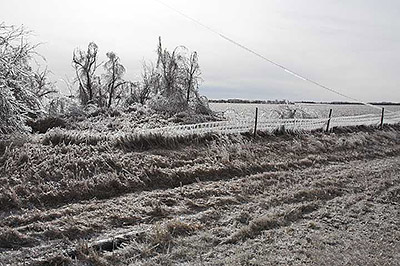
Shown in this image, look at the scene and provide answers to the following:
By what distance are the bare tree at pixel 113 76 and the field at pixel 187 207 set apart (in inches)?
1273

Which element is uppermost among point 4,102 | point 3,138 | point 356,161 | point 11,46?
point 11,46

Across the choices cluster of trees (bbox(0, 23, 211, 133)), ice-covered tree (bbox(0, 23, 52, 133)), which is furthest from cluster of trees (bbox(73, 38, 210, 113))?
ice-covered tree (bbox(0, 23, 52, 133))

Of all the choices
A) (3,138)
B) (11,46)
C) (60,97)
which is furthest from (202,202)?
(60,97)

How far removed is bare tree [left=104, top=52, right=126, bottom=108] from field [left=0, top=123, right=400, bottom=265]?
32.3 metres

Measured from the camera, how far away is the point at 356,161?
37.6 feet

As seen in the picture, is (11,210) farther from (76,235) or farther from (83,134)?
(83,134)

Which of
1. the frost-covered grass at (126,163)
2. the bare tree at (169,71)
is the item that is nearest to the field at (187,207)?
the frost-covered grass at (126,163)

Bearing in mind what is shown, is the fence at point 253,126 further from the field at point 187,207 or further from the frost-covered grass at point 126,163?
the field at point 187,207

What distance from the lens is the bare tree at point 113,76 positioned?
133ft

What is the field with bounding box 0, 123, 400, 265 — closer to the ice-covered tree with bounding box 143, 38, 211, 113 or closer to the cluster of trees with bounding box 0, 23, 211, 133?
the cluster of trees with bounding box 0, 23, 211, 133

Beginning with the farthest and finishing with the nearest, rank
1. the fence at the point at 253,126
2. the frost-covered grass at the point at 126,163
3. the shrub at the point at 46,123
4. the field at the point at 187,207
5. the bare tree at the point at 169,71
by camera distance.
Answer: the bare tree at the point at 169,71 → the shrub at the point at 46,123 → the fence at the point at 253,126 → the frost-covered grass at the point at 126,163 → the field at the point at 187,207

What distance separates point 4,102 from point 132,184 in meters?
4.21

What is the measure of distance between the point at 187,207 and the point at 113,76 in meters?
36.7

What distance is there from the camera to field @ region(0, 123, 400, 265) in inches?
181
